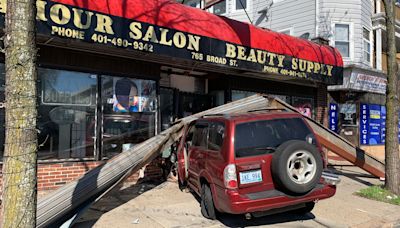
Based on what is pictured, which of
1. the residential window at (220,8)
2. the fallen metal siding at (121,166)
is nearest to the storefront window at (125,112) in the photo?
the fallen metal siding at (121,166)

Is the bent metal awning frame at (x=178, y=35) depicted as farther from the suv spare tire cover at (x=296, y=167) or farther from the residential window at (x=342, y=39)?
the residential window at (x=342, y=39)

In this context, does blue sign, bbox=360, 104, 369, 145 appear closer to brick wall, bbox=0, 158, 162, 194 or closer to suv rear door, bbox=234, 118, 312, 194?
suv rear door, bbox=234, 118, 312, 194

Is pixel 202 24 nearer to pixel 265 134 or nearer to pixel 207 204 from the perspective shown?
pixel 265 134

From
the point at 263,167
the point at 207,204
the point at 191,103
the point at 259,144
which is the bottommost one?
the point at 207,204

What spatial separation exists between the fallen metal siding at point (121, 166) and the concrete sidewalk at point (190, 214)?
0.51 meters

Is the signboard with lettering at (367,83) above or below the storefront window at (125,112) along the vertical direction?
above

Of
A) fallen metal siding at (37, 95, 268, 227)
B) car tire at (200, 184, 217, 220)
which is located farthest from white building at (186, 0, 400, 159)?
car tire at (200, 184, 217, 220)

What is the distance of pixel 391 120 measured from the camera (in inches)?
323

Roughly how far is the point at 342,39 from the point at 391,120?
28.9ft

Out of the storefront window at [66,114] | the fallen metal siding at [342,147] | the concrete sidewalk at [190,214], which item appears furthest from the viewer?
the fallen metal siding at [342,147]

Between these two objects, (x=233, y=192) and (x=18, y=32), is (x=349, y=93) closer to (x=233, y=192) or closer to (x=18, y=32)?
(x=233, y=192)

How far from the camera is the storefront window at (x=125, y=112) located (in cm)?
857

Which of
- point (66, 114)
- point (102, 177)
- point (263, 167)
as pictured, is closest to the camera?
point (263, 167)

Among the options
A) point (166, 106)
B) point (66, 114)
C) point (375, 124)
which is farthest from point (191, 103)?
point (375, 124)
